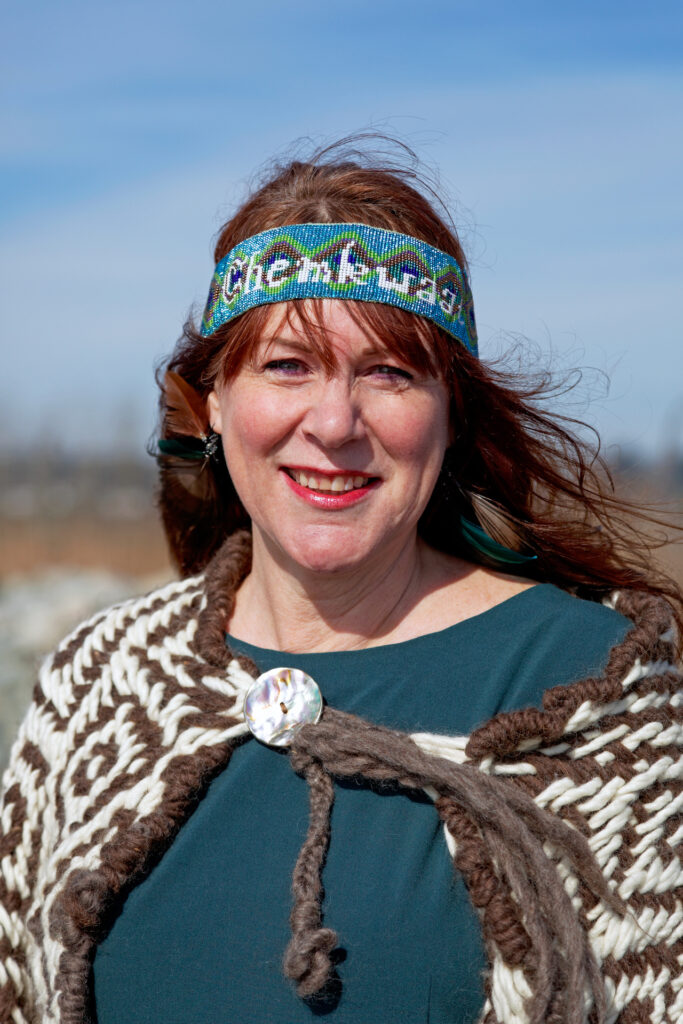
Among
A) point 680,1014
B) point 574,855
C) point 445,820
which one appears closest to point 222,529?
point 445,820

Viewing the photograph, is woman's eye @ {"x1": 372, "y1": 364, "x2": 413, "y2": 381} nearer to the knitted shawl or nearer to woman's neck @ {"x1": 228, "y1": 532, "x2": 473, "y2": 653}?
woman's neck @ {"x1": 228, "y1": 532, "x2": 473, "y2": 653}

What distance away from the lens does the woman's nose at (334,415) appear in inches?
74.0

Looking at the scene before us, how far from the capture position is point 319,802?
1815mm

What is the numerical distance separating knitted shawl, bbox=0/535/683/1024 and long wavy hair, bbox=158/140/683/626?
0.24 metres

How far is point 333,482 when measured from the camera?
196 centimetres

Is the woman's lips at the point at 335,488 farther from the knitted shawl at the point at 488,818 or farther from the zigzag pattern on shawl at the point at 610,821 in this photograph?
the zigzag pattern on shawl at the point at 610,821

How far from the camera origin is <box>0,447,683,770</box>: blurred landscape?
10.5 feet

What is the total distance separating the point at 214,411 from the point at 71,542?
52.3 ft

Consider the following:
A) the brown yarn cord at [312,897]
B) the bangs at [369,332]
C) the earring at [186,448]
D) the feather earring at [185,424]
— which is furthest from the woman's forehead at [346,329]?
the brown yarn cord at [312,897]

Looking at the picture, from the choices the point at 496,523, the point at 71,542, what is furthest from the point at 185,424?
the point at 71,542

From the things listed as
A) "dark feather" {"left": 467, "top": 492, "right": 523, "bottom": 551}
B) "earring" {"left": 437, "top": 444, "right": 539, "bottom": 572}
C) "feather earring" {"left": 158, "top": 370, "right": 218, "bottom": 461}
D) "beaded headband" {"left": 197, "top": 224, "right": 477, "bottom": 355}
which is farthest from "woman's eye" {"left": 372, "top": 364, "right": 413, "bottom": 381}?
"feather earring" {"left": 158, "top": 370, "right": 218, "bottom": 461}

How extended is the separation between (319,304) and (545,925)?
3.78 ft

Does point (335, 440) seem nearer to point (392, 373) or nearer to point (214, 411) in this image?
point (392, 373)

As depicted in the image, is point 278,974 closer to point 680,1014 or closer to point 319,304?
point 680,1014
